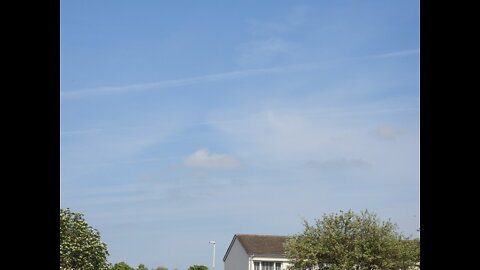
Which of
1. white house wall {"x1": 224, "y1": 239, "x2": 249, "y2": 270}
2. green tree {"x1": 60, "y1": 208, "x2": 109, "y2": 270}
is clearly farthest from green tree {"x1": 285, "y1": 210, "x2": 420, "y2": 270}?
white house wall {"x1": 224, "y1": 239, "x2": 249, "y2": 270}

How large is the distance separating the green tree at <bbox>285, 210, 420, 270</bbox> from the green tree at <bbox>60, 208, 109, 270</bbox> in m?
9.96

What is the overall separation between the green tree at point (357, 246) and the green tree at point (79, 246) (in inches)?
392

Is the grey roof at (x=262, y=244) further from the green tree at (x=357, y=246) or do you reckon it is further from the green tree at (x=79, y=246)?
the green tree at (x=79, y=246)

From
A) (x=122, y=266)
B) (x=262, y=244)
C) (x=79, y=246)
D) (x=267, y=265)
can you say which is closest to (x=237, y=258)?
(x=262, y=244)

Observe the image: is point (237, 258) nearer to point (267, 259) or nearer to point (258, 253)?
point (258, 253)

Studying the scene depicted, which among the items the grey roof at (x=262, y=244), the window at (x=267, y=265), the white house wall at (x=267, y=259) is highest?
the grey roof at (x=262, y=244)

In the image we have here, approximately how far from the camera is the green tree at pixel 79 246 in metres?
21.7

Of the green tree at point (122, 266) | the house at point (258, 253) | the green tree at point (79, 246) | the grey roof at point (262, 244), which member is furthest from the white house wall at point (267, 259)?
the green tree at point (79, 246)

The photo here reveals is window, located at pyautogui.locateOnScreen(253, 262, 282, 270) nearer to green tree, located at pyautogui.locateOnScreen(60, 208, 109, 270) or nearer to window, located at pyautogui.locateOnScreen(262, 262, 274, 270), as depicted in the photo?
window, located at pyautogui.locateOnScreen(262, 262, 274, 270)

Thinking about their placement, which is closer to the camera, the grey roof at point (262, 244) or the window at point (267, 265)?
the window at point (267, 265)

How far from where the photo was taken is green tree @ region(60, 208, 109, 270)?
71.2ft

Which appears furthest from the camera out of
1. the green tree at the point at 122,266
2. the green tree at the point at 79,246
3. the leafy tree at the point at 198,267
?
the leafy tree at the point at 198,267
